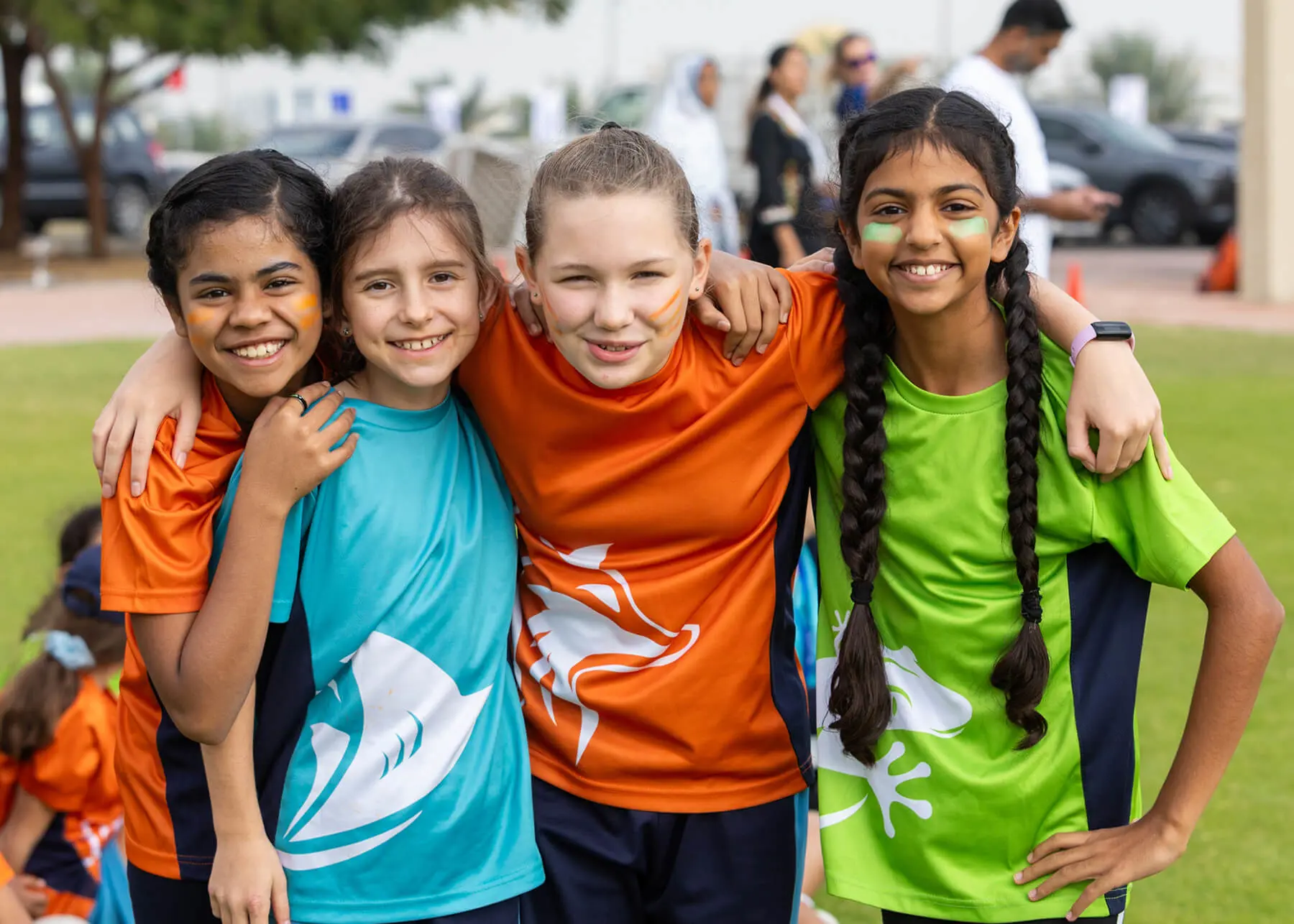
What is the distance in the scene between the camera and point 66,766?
10.3 ft

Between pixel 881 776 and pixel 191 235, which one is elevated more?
pixel 191 235

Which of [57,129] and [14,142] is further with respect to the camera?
[57,129]

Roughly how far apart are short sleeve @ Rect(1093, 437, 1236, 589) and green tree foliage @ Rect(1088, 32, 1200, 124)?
67738 millimetres

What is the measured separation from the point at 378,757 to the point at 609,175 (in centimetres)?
90

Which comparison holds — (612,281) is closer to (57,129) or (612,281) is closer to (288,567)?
(288,567)

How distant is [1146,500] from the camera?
2.10 m

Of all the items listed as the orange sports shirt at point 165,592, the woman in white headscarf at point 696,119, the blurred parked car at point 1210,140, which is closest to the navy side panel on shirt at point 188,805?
the orange sports shirt at point 165,592

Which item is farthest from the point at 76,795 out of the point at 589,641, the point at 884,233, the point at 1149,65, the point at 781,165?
the point at 1149,65

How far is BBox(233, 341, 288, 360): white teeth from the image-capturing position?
85.9 inches

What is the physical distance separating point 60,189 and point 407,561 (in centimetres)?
2373

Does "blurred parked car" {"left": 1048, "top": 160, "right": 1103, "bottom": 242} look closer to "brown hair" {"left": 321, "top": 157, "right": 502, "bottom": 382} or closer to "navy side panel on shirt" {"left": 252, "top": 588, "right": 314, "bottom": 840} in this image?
"brown hair" {"left": 321, "top": 157, "right": 502, "bottom": 382}

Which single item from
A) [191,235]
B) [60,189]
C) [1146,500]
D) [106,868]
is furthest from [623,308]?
[60,189]

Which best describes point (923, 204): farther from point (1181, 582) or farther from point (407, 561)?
point (407, 561)

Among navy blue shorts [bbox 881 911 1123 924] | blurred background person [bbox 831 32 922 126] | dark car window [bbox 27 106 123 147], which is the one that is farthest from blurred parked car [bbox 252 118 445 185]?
navy blue shorts [bbox 881 911 1123 924]
